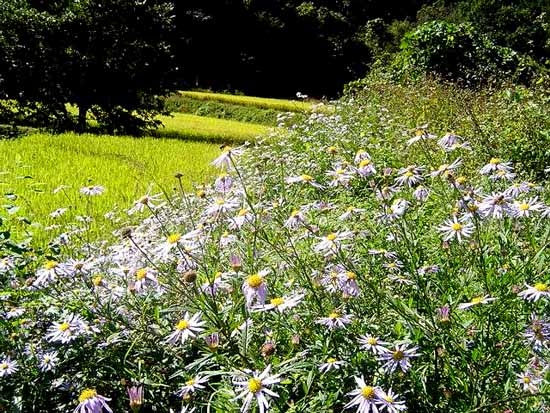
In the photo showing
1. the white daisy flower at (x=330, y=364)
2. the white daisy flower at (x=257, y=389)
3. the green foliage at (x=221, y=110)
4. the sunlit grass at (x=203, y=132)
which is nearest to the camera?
the white daisy flower at (x=257, y=389)

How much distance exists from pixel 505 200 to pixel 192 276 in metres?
0.78

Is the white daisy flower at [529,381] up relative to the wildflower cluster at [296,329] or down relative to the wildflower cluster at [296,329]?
down

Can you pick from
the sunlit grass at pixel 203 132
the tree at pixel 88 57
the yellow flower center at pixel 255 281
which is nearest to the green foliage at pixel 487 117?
the yellow flower center at pixel 255 281

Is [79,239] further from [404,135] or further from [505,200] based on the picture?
[404,135]

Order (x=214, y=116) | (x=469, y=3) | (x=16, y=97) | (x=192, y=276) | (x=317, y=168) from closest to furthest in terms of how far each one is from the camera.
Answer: (x=192, y=276) → (x=317, y=168) → (x=16, y=97) → (x=214, y=116) → (x=469, y=3)

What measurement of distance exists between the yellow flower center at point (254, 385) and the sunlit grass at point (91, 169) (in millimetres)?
2664

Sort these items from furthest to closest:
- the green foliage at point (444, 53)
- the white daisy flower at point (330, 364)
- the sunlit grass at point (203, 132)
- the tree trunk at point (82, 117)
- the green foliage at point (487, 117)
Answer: the tree trunk at point (82, 117) < the green foliage at point (444, 53) < the sunlit grass at point (203, 132) < the green foliage at point (487, 117) < the white daisy flower at point (330, 364)

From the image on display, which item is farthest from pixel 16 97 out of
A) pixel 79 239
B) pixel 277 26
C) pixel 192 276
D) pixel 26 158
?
pixel 277 26

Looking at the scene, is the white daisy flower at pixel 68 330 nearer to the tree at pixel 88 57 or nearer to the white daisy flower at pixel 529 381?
the white daisy flower at pixel 529 381

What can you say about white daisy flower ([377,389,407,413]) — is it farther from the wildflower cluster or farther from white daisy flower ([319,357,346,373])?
white daisy flower ([319,357,346,373])

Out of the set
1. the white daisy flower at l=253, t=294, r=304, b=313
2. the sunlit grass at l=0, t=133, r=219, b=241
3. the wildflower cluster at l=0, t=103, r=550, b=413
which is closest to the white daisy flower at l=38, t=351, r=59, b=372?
the wildflower cluster at l=0, t=103, r=550, b=413

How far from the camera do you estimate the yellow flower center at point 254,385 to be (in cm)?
107

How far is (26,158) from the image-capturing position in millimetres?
6371

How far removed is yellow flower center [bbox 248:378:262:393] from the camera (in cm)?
107
